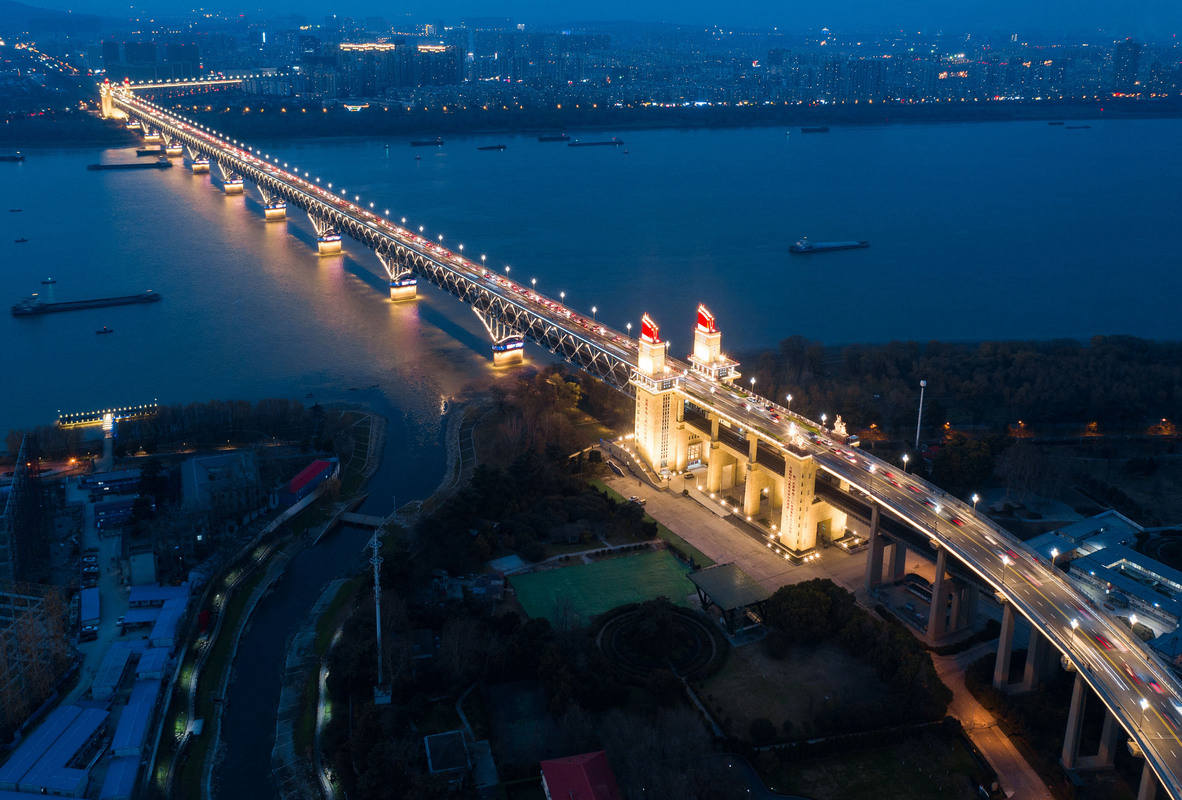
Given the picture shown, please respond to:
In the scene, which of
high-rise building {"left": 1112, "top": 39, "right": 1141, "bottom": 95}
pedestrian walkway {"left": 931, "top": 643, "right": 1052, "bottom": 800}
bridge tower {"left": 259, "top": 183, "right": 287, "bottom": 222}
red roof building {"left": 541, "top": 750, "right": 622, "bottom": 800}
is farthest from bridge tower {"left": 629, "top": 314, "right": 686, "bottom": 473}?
high-rise building {"left": 1112, "top": 39, "right": 1141, "bottom": 95}

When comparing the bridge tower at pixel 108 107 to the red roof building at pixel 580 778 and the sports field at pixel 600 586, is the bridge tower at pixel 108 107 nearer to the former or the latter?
the sports field at pixel 600 586

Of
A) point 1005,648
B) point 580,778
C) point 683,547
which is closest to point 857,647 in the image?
point 1005,648

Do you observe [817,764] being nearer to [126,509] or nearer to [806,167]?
[126,509]

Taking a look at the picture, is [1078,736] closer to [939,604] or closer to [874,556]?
[939,604]

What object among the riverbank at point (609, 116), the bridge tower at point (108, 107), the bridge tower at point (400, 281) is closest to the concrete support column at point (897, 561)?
A: the bridge tower at point (400, 281)

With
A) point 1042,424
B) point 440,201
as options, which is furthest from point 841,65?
point 1042,424

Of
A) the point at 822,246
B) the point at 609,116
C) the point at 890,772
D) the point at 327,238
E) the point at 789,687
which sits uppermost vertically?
the point at 609,116
